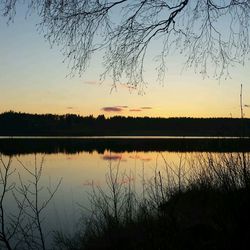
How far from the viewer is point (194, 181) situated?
34.9 feet

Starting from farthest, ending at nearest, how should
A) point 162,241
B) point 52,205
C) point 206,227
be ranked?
point 52,205, point 206,227, point 162,241

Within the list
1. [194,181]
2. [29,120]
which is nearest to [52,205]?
[194,181]

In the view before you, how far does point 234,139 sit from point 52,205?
A: 918cm

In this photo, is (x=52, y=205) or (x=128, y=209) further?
(x=52, y=205)

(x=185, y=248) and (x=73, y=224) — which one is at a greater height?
(x=185, y=248)

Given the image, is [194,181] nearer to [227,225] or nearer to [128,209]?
[128,209]

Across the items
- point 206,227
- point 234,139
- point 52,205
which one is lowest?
point 52,205

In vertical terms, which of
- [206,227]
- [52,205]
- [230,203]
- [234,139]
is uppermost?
[234,139]

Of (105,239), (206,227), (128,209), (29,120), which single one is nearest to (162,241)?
(206,227)

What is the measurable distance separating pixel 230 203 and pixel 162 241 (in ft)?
2.57

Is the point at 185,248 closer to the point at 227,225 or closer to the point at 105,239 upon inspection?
the point at 227,225

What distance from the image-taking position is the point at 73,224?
11.1 meters

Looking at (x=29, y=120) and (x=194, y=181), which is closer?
(x=194, y=181)

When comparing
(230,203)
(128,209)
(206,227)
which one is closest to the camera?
(230,203)
